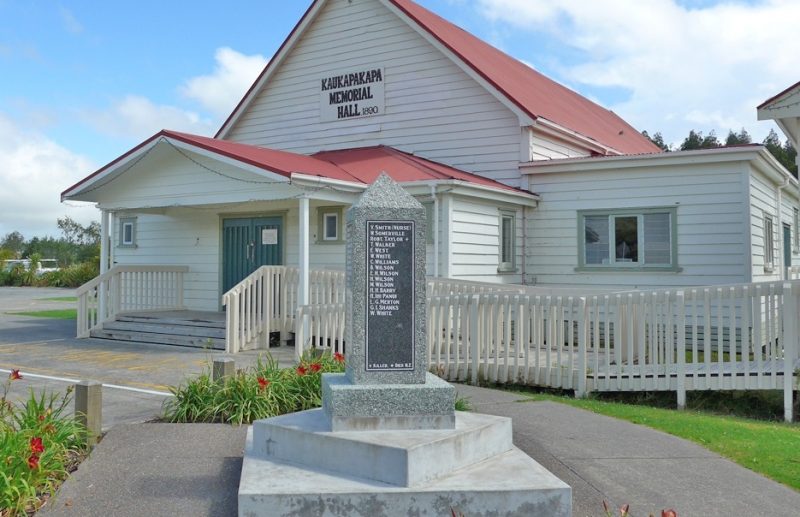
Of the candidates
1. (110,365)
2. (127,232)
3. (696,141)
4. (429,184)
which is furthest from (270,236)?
(696,141)

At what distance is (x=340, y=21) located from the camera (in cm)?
1877

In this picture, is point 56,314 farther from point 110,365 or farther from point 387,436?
point 387,436

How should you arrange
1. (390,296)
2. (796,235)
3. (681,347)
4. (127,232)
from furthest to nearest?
(796,235), (127,232), (681,347), (390,296)

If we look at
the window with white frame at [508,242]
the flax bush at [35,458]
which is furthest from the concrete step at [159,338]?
the flax bush at [35,458]

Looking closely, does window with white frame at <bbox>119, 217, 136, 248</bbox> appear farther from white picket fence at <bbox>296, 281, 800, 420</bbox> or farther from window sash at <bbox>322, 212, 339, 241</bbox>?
white picket fence at <bbox>296, 281, 800, 420</bbox>

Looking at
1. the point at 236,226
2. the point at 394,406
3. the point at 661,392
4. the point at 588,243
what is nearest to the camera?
the point at 394,406

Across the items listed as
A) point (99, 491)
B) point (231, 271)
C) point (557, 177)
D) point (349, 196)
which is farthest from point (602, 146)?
point (99, 491)

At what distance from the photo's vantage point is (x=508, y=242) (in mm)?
15906

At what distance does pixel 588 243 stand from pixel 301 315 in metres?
6.83

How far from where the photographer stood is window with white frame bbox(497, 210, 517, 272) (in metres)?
15.8

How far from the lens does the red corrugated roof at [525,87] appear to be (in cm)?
1656

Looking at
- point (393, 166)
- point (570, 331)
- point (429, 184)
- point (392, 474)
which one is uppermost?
point (393, 166)

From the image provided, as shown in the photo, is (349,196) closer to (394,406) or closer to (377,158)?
(377,158)

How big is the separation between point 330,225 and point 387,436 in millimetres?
10377
